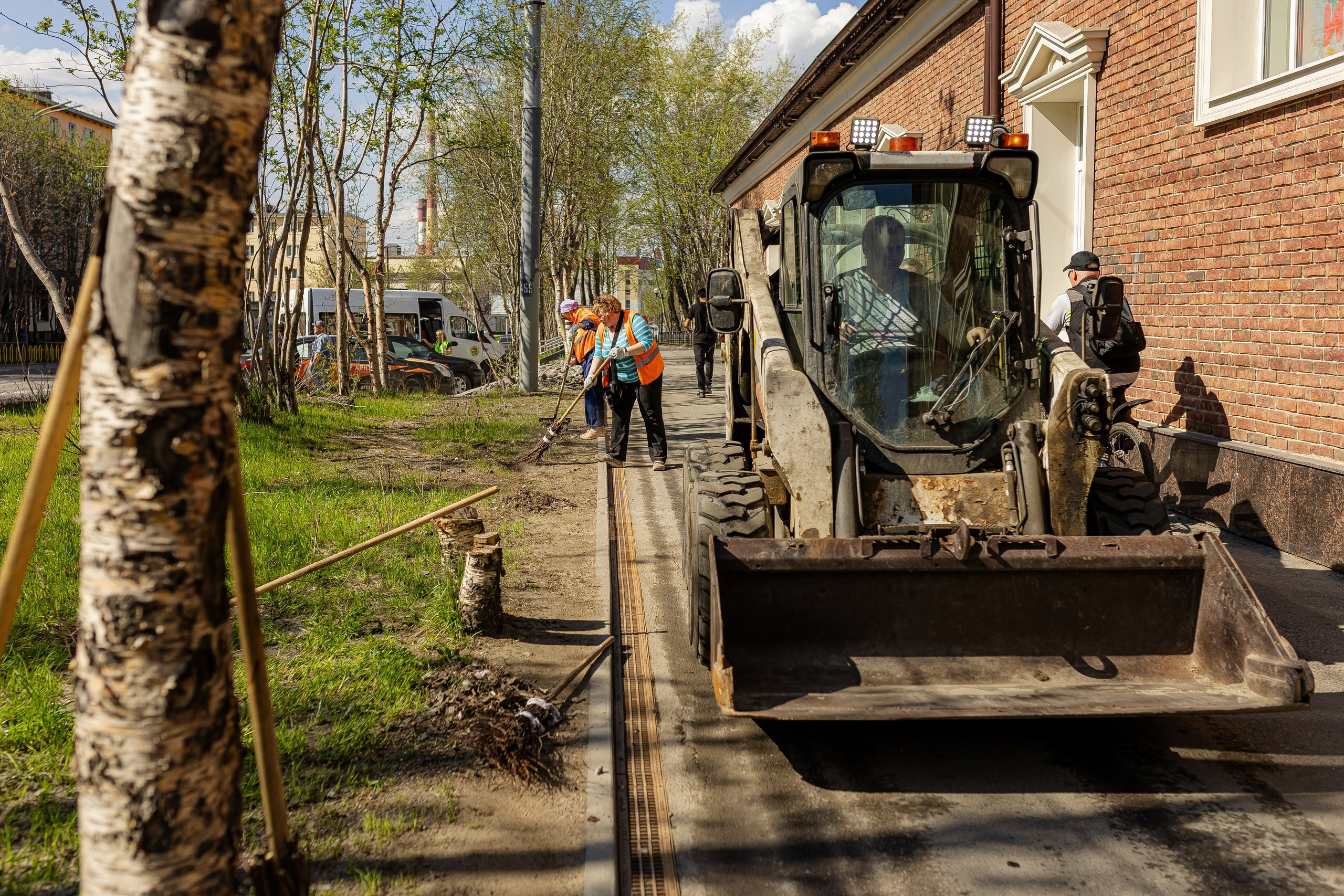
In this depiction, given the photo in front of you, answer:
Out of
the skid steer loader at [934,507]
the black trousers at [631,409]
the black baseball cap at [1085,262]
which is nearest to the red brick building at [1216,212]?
the black baseball cap at [1085,262]

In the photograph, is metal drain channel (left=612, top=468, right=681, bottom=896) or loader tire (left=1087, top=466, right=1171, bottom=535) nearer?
metal drain channel (left=612, top=468, right=681, bottom=896)

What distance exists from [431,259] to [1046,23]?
60130mm

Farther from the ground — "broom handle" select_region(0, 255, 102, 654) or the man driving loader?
the man driving loader

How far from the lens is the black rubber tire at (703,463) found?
206 inches

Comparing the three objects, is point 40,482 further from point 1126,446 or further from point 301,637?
point 1126,446

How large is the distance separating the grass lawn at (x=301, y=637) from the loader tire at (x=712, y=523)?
1.29 meters

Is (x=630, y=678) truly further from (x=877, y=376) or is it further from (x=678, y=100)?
(x=678, y=100)

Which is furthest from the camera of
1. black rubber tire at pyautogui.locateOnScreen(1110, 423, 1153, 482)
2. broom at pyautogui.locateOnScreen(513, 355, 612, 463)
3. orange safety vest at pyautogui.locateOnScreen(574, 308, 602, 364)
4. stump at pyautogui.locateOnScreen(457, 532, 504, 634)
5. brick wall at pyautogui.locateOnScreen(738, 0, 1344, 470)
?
broom at pyautogui.locateOnScreen(513, 355, 612, 463)

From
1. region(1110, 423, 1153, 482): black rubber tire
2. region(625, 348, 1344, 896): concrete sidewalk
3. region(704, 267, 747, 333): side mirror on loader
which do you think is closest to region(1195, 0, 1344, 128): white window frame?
region(1110, 423, 1153, 482): black rubber tire

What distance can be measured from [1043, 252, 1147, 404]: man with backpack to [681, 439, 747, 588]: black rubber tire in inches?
158

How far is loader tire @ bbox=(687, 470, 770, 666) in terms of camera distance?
463 centimetres

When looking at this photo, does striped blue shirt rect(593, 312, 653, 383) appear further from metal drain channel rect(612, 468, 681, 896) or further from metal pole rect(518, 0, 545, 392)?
A: metal pole rect(518, 0, 545, 392)

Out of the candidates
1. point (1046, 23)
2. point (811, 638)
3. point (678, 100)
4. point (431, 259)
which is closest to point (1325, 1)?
point (1046, 23)

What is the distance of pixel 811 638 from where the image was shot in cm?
433
